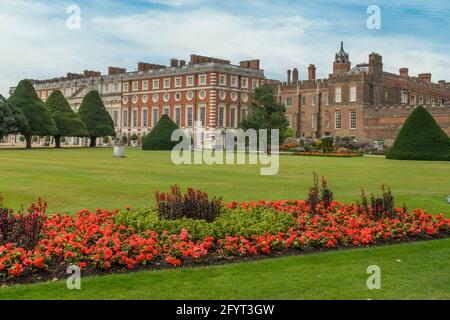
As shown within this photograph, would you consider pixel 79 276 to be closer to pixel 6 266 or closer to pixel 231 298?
pixel 6 266

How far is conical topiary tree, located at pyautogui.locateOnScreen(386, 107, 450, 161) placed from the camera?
40.1m

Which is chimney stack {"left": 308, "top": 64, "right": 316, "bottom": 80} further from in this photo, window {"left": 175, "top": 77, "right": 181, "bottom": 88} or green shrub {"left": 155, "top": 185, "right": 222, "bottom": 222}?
green shrub {"left": 155, "top": 185, "right": 222, "bottom": 222}

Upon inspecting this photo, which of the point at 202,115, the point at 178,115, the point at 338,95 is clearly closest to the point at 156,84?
the point at 178,115

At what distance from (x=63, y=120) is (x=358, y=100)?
112ft

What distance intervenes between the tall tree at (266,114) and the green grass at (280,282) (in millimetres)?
46321

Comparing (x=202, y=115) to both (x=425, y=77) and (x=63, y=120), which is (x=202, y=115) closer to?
(x=63, y=120)

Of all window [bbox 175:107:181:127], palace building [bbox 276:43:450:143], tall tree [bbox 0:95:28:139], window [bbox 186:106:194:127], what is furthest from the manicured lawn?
window [bbox 175:107:181:127]

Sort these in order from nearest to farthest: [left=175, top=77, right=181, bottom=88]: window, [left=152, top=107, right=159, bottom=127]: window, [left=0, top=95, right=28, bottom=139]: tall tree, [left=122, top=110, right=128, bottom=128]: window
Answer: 1. [left=0, top=95, right=28, bottom=139]: tall tree
2. [left=175, top=77, right=181, bottom=88]: window
3. [left=152, top=107, right=159, bottom=127]: window
4. [left=122, top=110, right=128, bottom=128]: window

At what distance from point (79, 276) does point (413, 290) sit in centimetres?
391

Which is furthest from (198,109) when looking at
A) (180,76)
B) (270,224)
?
(270,224)

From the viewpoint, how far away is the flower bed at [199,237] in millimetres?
7328

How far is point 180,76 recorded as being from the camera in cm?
7581

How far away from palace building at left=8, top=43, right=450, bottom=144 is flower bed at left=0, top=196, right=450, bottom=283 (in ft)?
171

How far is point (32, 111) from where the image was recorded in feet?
192
